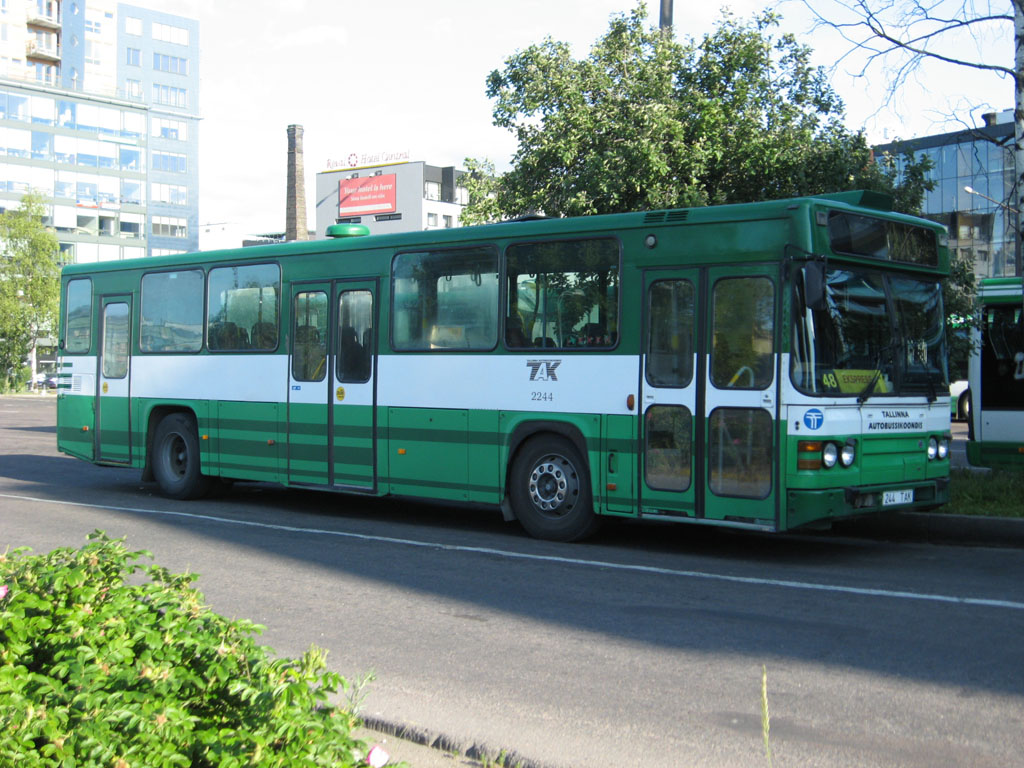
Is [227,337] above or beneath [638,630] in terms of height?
above

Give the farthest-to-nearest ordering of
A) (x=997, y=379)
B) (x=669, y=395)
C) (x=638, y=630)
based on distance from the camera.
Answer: (x=997, y=379) → (x=669, y=395) → (x=638, y=630)

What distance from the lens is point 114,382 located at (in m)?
15.2

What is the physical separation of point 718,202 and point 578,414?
20.3ft

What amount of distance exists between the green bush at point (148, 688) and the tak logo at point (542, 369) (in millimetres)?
6371

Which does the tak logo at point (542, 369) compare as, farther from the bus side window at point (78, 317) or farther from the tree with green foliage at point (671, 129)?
the bus side window at point (78, 317)

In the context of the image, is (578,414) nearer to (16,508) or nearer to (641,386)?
(641,386)

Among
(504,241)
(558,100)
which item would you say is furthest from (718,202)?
(504,241)

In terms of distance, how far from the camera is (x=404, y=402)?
1181cm

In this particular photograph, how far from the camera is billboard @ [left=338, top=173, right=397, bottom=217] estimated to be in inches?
3174

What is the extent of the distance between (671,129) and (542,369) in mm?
5968

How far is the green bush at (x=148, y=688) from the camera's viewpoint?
342cm

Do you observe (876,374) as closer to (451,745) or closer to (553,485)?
(553,485)

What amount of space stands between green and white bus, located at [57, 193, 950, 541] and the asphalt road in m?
0.70

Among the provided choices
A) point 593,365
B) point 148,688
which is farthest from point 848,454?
point 148,688
